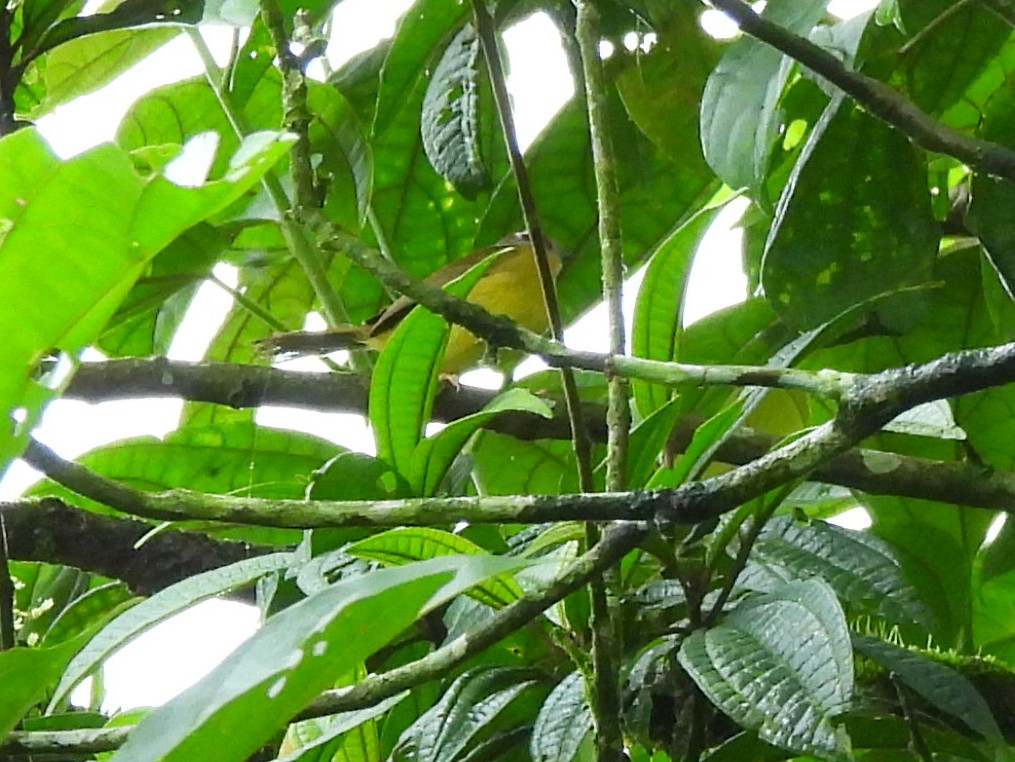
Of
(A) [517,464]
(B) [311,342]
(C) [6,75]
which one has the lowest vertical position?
(A) [517,464]

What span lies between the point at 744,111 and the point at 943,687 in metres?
0.37

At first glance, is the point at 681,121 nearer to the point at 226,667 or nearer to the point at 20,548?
the point at 20,548

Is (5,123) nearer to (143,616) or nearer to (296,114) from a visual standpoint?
(296,114)

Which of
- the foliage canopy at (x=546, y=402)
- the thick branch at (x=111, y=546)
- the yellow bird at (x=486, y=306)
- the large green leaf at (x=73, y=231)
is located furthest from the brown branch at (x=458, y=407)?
the large green leaf at (x=73, y=231)

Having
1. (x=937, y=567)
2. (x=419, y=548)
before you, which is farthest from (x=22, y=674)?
(x=937, y=567)

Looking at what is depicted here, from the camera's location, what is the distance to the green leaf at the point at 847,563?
80 cm

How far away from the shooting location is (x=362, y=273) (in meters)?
1.38

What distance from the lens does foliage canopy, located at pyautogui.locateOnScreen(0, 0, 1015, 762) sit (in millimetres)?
391

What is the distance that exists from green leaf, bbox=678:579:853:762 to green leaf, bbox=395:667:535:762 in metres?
0.13

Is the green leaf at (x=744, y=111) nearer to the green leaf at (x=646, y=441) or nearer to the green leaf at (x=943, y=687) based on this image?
the green leaf at (x=646, y=441)

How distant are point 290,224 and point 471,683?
0.54 metres

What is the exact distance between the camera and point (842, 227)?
2.83 ft

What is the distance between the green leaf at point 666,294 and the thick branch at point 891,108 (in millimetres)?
177

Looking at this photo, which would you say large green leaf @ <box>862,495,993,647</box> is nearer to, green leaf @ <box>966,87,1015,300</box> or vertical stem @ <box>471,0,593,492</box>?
green leaf @ <box>966,87,1015,300</box>
